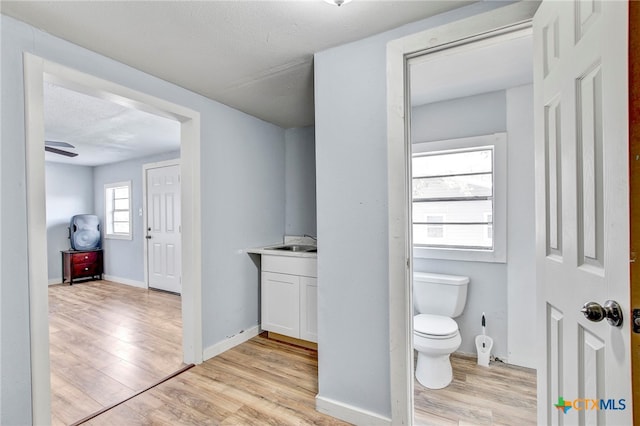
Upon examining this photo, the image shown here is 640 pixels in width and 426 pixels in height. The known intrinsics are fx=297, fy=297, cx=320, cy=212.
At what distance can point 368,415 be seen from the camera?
166 centimetres

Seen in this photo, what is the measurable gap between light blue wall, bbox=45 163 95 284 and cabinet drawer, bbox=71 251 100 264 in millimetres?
401

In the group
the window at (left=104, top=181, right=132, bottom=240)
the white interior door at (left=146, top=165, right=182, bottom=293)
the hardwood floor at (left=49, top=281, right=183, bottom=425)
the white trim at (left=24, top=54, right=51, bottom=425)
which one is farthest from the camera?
the window at (left=104, top=181, right=132, bottom=240)

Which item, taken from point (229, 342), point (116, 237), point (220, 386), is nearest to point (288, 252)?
point (229, 342)

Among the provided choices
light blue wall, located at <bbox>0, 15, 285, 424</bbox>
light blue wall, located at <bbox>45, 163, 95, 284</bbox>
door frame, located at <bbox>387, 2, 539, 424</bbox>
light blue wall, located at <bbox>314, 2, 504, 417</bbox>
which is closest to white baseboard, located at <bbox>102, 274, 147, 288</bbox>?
light blue wall, located at <bbox>45, 163, 95, 284</bbox>

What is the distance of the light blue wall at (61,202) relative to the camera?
532 centimetres

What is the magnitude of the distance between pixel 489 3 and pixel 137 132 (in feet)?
12.4

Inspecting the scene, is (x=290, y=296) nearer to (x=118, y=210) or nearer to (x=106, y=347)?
(x=106, y=347)

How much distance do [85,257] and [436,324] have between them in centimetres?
603

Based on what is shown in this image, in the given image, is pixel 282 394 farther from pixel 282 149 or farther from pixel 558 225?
pixel 282 149

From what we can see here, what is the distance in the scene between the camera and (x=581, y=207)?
0.92 meters

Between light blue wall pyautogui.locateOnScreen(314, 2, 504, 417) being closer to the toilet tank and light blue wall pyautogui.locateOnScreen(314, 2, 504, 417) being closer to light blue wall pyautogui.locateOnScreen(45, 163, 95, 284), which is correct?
the toilet tank

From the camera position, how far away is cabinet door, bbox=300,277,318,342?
2.61 m

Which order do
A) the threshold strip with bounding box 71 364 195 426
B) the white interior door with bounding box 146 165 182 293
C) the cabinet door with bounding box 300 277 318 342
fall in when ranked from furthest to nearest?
the white interior door with bounding box 146 165 182 293 → the cabinet door with bounding box 300 277 318 342 → the threshold strip with bounding box 71 364 195 426

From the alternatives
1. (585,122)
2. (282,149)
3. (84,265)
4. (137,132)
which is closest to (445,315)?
(585,122)
